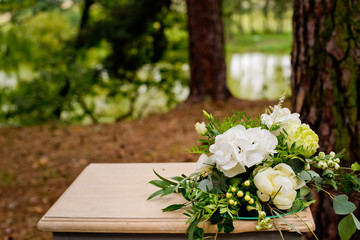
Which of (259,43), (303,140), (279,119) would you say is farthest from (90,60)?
(303,140)

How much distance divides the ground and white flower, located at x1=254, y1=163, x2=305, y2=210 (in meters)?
2.60

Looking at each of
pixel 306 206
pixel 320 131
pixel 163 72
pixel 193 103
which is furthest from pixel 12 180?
pixel 163 72

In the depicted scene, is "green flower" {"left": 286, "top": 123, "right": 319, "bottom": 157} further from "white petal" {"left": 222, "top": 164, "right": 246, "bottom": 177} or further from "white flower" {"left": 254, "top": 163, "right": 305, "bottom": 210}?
"white petal" {"left": 222, "top": 164, "right": 246, "bottom": 177}

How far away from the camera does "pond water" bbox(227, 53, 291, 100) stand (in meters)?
11.6

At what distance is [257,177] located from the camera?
1.69m

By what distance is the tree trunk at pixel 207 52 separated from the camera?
21.2 feet

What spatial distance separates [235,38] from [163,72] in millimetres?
5777

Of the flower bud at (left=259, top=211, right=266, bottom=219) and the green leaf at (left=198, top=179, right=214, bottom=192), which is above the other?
the green leaf at (left=198, top=179, right=214, bottom=192)

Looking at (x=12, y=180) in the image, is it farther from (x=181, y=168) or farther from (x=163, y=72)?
(x=163, y=72)

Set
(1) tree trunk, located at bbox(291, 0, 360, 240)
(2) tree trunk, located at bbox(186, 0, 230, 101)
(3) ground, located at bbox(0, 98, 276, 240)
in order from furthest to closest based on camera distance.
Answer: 1. (2) tree trunk, located at bbox(186, 0, 230, 101)
2. (3) ground, located at bbox(0, 98, 276, 240)
3. (1) tree trunk, located at bbox(291, 0, 360, 240)

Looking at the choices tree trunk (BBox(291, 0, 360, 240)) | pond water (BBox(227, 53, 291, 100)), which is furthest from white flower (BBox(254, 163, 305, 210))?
pond water (BBox(227, 53, 291, 100))

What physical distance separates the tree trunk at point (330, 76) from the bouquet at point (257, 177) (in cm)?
89

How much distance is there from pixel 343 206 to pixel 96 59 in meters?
9.73

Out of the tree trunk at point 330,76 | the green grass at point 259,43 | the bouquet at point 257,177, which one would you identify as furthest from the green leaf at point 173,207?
the green grass at point 259,43
